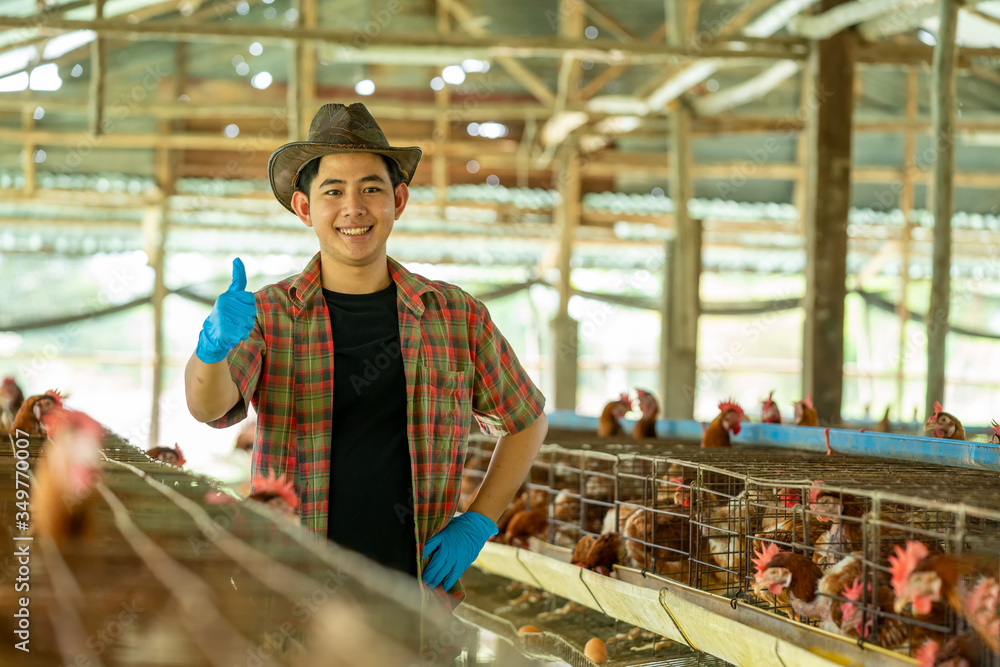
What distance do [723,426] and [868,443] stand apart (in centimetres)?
93

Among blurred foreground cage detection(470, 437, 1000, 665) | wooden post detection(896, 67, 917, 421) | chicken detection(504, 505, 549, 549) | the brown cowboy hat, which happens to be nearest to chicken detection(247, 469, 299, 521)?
the brown cowboy hat

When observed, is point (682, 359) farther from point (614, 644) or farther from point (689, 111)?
point (614, 644)

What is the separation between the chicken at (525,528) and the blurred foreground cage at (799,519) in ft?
0.19

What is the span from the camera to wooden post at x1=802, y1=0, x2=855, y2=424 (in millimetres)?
6172

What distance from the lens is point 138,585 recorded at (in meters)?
1.46

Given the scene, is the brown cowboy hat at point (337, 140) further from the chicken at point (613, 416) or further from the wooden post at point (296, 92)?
the wooden post at point (296, 92)

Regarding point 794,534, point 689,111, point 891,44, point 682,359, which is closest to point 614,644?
point 794,534

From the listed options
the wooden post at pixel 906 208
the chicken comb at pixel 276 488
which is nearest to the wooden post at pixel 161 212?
the wooden post at pixel 906 208

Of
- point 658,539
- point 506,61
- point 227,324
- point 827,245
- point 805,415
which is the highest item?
point 506,61

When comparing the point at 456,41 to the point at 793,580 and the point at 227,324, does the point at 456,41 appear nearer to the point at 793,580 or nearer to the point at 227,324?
the point at 793,580

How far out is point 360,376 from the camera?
2.38 metres

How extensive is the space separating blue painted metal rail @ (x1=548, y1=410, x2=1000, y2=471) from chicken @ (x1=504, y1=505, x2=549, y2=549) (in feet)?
3.70

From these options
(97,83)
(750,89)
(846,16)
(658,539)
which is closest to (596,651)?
(658,539)

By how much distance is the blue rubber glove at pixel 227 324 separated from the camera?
6.85 ft
